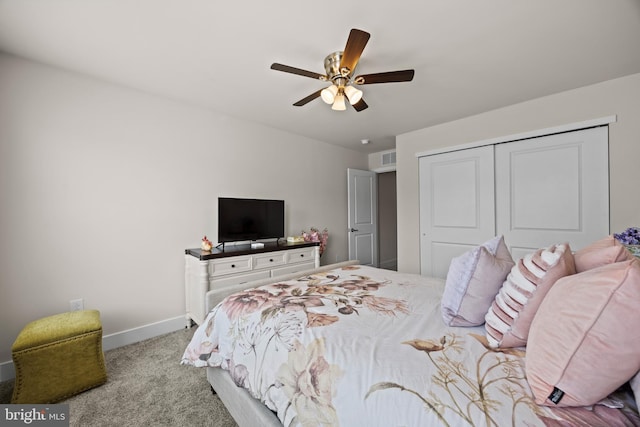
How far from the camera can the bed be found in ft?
2.33

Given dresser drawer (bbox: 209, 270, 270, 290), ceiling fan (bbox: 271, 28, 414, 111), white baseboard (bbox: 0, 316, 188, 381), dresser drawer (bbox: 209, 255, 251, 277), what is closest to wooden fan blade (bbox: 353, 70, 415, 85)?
ceiling fan (bbox: 271, 28, 414, 111)

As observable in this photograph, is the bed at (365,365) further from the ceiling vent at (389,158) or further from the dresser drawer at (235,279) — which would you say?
the ceiling vent at (389,158)

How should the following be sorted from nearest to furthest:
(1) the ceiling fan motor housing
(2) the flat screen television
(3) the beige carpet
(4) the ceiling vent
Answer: (3) the beige carpet, (1) the ceiling fan motor housing, (2) the flat screen television, (4) the ceiling vent

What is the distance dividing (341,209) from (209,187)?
2.28 metres

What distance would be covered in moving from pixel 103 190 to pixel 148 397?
1782mm

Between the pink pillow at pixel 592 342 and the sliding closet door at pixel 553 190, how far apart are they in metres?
2.59

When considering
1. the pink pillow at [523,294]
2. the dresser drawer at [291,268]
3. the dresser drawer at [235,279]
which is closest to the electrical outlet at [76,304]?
the dresser drawer at [235,279]

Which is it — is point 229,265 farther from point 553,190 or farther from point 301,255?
point 553,190

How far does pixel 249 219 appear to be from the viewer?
10.3 ft

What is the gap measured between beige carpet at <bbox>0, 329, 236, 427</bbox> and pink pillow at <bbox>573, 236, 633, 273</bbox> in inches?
75.2

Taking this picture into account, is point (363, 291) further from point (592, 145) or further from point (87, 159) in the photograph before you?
point (592, 145)

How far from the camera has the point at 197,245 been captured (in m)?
2.91

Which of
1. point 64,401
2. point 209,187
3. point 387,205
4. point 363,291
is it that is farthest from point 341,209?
point 64,401

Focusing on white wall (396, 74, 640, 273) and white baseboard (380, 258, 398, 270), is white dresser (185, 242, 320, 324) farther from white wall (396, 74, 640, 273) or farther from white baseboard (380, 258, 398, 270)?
white baseboard (380, 258, 398, 270)
